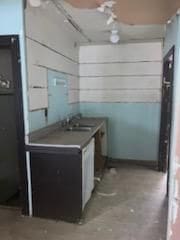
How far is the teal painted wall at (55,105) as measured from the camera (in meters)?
2.79

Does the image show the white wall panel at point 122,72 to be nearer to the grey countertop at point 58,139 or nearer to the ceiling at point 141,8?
the grey countertop at point 58,139

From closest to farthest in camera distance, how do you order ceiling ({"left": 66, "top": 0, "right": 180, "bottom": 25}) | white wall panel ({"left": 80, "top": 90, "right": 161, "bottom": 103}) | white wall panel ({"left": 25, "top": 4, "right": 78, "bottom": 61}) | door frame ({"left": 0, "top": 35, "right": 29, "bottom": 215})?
1. ceiling ({"left": 66, "top": 0, "right": 180, "bottom": 25})
2. door frame ({"left": 0, "top": 35, "right": 29, "bottom": 215})
3. white wall panel ({"left": 25, "top": 4, "right": 78, "bottom": 61})
4. white wall panel ({"left": 80, "top": 90, "right": 161, "bottom": 103})

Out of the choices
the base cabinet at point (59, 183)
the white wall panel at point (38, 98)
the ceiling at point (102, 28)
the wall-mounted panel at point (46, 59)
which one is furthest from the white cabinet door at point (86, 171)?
the ceiling at point (102, 28)

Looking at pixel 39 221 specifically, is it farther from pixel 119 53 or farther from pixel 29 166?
pixel 119 53

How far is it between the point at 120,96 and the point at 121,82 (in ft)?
0.87

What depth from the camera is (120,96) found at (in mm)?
4496

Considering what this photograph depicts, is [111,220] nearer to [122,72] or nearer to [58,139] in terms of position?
[58,139]

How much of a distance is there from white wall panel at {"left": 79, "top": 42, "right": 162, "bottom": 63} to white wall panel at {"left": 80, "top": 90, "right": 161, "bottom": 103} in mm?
584

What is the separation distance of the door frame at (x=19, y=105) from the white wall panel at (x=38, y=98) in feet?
0.42

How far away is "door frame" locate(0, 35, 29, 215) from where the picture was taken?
245cm

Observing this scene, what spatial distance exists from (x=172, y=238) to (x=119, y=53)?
3342 mm

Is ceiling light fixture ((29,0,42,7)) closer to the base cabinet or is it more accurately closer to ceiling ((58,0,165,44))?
ceiling ((58,0,165,44))

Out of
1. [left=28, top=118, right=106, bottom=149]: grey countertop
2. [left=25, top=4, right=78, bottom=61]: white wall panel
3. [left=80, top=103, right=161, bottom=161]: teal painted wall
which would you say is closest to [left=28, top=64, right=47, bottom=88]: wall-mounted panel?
[left=25, top=4, right=78, bottom=61]: white wall panel

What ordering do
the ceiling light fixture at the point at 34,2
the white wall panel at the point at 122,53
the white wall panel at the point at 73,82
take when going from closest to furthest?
the ceiling light fixture at the point at 34,2, the white wall panel at the point at 73,82, the white wall panel at the point at 122,53
